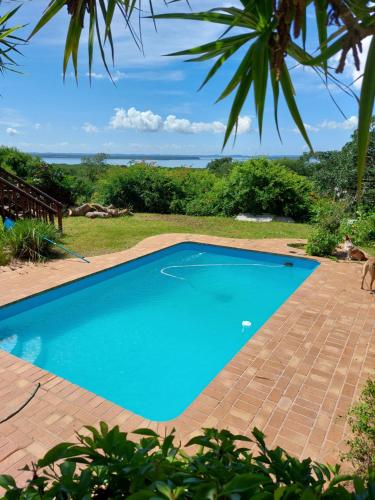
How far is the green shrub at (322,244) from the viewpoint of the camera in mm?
8984

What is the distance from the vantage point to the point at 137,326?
614cm

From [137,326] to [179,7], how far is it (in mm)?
5312

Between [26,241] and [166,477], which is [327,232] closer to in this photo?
[26,241]

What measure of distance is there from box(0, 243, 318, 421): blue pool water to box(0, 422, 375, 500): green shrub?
3184 millimetres

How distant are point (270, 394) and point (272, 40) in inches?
134

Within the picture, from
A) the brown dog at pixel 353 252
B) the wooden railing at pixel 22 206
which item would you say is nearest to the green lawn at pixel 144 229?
the wooden railing at pixel 22 206

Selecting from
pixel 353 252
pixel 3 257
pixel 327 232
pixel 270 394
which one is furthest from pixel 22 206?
pixel 353 252

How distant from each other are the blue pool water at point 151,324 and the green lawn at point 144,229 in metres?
1.72

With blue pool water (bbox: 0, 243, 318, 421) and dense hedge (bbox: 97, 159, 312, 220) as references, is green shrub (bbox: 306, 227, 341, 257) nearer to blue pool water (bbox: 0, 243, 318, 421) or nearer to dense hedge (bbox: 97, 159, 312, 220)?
blue pool water (bbox: 0, 243, 318, 421)

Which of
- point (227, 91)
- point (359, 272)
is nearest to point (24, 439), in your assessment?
point (227, 91)

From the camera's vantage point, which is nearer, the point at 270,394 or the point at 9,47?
the point at 270,394

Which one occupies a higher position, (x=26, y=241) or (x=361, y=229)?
(x=361, y=229)

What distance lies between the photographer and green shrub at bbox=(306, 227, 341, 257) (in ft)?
29.5

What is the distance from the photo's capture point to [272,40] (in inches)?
48.1
